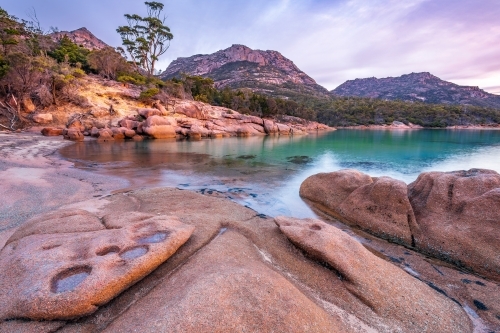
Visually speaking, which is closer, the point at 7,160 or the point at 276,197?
the point at 276,197

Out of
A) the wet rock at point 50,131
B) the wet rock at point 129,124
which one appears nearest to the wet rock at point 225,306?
the wet rock at point 50,131

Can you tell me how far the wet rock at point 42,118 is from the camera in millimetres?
30344

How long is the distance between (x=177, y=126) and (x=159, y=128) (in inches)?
154

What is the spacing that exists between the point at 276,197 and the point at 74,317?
759 cm

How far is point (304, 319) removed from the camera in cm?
285

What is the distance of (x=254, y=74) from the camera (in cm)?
14962

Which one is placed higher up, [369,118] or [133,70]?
[133,70]

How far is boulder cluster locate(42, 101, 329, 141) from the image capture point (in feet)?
99.8

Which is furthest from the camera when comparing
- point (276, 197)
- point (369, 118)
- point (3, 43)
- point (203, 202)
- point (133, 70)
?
point (369, 118)

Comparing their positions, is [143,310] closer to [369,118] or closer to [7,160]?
[7,160]

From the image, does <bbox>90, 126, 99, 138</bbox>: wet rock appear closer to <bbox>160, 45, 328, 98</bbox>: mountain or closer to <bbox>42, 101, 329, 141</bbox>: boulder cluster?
<bbox>42, 101, 329, 141</bbox>: boulder cluster

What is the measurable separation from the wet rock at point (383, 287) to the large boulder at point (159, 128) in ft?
103

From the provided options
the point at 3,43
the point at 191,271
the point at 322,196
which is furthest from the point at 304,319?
the point at 3,43

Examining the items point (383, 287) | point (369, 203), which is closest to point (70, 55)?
point (369, 203)
